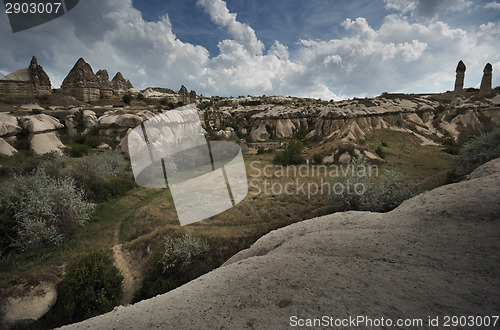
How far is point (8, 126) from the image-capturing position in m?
18.5

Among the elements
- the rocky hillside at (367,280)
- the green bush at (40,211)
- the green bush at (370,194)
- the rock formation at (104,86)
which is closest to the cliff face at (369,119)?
the green bush at (370,194)

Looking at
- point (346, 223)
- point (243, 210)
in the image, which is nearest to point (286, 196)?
point (243, 210)

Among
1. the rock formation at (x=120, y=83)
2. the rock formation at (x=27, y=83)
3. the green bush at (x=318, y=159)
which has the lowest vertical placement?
the green bush at (x=318, y=159)

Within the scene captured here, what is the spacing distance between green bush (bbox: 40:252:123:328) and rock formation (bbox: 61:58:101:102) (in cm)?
4421

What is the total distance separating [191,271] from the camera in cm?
887

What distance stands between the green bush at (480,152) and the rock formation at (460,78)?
57.4 meters

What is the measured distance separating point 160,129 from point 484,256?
26457 mm

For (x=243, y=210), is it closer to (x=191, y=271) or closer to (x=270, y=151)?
(x=191, y=271)

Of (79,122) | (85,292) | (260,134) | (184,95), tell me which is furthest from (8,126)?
(184,95)

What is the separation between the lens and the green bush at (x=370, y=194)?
11.0 meters

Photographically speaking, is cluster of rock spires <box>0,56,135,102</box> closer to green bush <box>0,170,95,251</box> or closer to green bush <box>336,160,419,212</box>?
green bush <box>0,170,95,251</box>

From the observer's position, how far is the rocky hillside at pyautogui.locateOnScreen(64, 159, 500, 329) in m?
3.23

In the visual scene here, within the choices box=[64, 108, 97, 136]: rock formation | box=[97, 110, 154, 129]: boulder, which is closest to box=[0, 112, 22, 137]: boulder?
box=[64, 108, 97, 136]: rock formation

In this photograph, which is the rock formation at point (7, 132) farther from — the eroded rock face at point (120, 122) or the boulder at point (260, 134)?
the boulder at point (260, 134)
